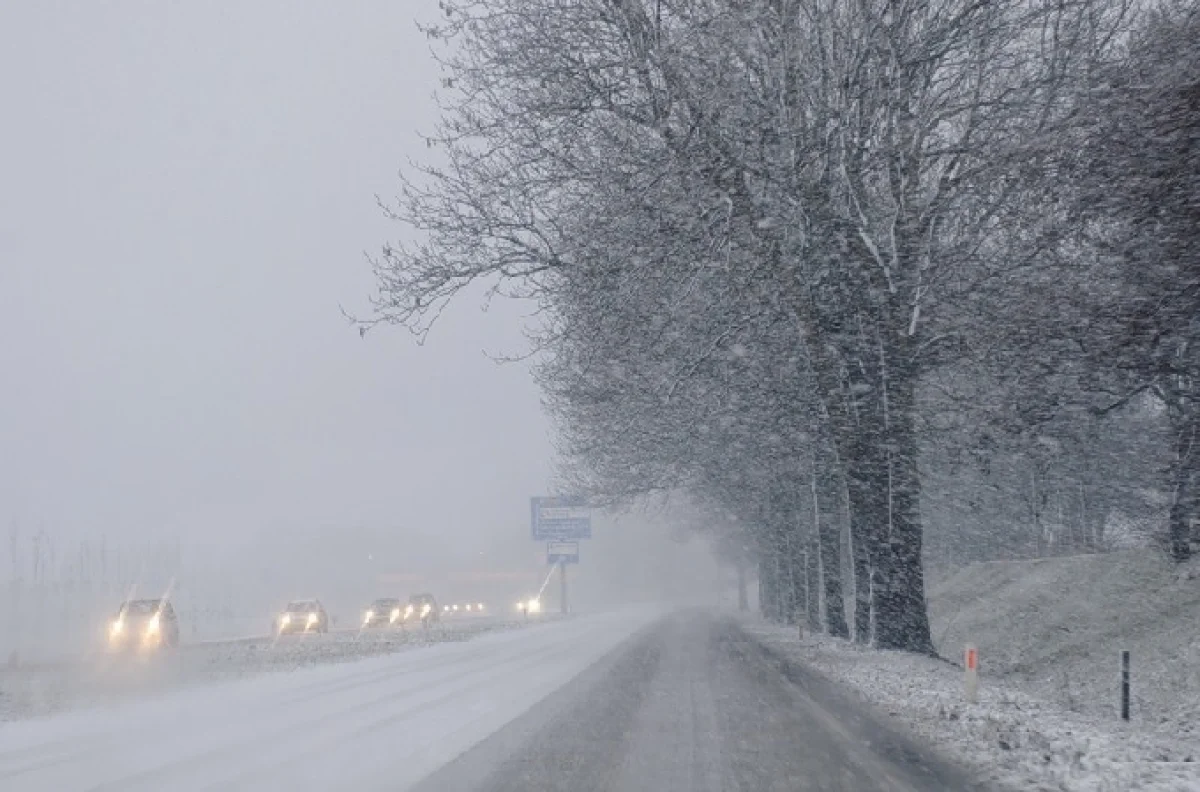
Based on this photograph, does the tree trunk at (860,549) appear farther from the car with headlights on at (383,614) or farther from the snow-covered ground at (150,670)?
the car with headlights on at (383,614)

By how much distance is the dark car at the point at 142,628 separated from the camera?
106ft

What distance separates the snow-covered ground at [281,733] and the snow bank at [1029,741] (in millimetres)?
4704

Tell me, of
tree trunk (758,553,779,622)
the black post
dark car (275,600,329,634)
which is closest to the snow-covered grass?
the black post

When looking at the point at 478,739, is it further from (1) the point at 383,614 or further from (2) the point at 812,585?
(1) the point at 383,614

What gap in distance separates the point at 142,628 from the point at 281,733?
21.4 meters

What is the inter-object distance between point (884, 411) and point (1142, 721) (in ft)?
29.6

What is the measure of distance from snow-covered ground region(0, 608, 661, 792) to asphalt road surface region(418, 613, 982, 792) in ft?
1.91

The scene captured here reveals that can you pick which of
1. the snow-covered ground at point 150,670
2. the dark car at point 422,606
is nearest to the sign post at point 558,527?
the dark car at point 422,606

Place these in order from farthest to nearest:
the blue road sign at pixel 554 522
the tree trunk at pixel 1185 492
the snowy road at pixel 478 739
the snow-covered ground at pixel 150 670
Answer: the blue road sign at pixel 554 522 < the tree trunk at pixel 1185 492 < the snow-covered ground at pixel 150 670 < the snowy road at pixel 478 739

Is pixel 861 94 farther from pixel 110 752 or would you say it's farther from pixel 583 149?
pixel 110 752

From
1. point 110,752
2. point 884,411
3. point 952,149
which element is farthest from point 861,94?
point 110,752

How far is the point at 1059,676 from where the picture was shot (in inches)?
845

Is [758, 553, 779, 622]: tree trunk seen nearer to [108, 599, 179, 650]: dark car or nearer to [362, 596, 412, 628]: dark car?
[362, 596, 412, 628]: dark car

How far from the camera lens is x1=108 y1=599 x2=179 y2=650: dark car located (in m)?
32.3
